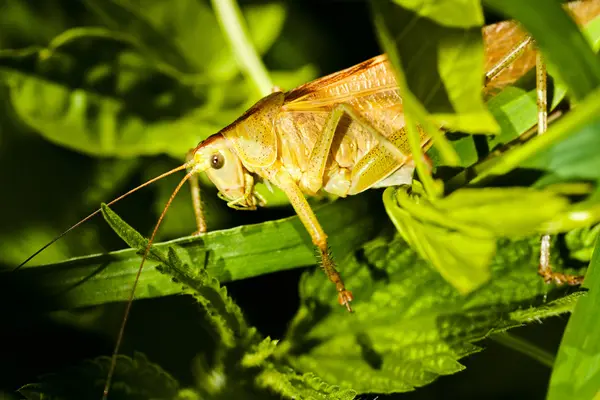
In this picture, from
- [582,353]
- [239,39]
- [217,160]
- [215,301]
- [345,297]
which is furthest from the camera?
[239,39]

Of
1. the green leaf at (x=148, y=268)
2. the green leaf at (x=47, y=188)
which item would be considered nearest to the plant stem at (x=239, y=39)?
the green leaf at (x=47, y=188)

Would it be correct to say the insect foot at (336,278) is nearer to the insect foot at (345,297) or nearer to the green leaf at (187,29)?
the insect foot at (345,297)

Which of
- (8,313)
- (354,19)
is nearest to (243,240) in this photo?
(8,313)

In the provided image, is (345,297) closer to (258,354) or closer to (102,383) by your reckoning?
(258,354)

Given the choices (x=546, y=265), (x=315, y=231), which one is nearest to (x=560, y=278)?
(x=546, y=265)

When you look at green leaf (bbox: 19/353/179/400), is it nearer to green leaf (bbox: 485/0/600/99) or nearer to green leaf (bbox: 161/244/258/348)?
green leaf (bbox: 161/244/258/348)

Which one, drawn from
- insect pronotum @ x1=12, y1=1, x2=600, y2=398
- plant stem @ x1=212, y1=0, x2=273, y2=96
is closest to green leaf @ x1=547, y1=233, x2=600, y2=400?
insect pronotum @ x1=12, y1=1, x2=600, y2=398
